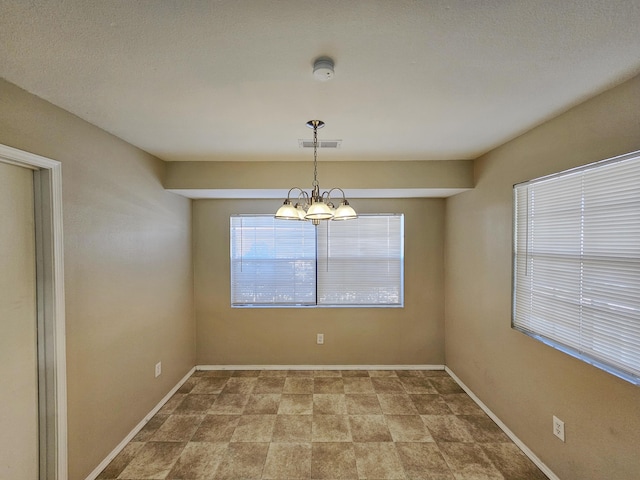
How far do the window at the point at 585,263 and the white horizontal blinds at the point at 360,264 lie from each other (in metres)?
1.57

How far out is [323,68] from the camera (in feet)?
4.19

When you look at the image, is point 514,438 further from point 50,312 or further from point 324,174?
point 50,312

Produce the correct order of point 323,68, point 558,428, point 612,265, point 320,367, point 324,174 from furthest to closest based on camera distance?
point 320,367
point 324,174
point 558,428
point 612,265
point 323,68

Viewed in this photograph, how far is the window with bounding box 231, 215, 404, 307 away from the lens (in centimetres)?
371

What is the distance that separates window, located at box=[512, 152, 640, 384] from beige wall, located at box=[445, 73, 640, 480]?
0.10m

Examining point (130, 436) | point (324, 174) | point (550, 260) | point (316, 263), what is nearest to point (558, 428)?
point (550, 260)

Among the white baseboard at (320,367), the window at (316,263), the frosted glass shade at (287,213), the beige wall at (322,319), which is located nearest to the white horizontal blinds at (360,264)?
the window at (316,263)

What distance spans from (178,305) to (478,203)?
138 inches

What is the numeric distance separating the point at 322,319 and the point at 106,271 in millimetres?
2414

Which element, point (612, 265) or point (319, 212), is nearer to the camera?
point (612, 265)

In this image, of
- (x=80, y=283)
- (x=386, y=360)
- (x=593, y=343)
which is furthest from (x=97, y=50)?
(x=386, y=360)

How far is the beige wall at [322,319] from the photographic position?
3.67 metres

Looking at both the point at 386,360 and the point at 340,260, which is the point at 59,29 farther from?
the point at 386,360

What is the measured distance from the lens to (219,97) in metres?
1.64
